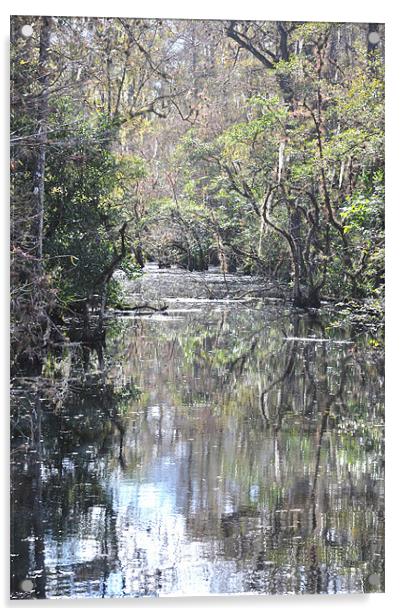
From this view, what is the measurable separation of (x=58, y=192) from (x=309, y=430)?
1.83 m

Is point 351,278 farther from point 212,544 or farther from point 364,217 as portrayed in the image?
point 212,544

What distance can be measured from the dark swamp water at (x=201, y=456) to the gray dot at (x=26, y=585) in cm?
2

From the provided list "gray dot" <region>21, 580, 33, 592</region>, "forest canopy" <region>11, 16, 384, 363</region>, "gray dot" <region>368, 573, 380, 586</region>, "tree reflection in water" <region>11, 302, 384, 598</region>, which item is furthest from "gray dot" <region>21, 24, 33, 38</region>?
"gray dot" <region>368, 573, 380, 586</region>

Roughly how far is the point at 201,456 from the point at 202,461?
3 cm

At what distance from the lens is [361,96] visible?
→ 5.17 meters

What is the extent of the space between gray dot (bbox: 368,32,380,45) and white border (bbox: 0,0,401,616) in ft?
0.18

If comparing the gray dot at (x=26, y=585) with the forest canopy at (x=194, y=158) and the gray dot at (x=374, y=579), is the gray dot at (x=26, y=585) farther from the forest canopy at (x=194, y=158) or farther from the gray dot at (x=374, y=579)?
the gray dot at (x=374, y=579)

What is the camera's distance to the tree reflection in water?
4605 mm

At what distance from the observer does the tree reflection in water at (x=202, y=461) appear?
4605mm

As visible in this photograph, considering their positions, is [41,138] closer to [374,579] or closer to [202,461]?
[202,461]

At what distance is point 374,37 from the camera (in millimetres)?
5090

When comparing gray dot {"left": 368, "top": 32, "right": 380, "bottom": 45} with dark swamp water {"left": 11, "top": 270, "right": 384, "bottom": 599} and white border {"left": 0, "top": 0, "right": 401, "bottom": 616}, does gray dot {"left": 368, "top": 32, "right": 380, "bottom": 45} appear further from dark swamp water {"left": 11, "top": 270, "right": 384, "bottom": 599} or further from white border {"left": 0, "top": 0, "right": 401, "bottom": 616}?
dark swamp water {"left": 11, "top": 270, "right": 384, "bottom": 599}

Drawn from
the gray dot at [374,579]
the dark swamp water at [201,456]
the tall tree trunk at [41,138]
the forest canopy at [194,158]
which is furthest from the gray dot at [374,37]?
the gray dot at [374,579]
